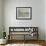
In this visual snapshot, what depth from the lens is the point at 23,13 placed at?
4023 mm

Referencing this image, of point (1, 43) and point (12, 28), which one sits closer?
point (1, 43)

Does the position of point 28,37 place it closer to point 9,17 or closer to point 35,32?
point 35,32

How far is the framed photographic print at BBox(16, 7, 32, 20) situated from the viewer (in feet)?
13.2

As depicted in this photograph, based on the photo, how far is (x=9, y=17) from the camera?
4059 millimetres

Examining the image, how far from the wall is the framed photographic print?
0.12 meters

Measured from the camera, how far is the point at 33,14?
13.4 feet

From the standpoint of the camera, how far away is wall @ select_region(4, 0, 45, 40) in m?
4.05

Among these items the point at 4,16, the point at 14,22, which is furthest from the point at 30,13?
the point at 4,16

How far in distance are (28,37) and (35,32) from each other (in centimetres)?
32

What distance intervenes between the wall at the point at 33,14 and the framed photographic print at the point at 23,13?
0.12 m

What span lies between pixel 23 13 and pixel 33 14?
38cm

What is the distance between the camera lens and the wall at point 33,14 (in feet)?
13.3

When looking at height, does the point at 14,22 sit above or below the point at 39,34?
above

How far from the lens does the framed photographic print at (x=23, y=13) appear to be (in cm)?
402
